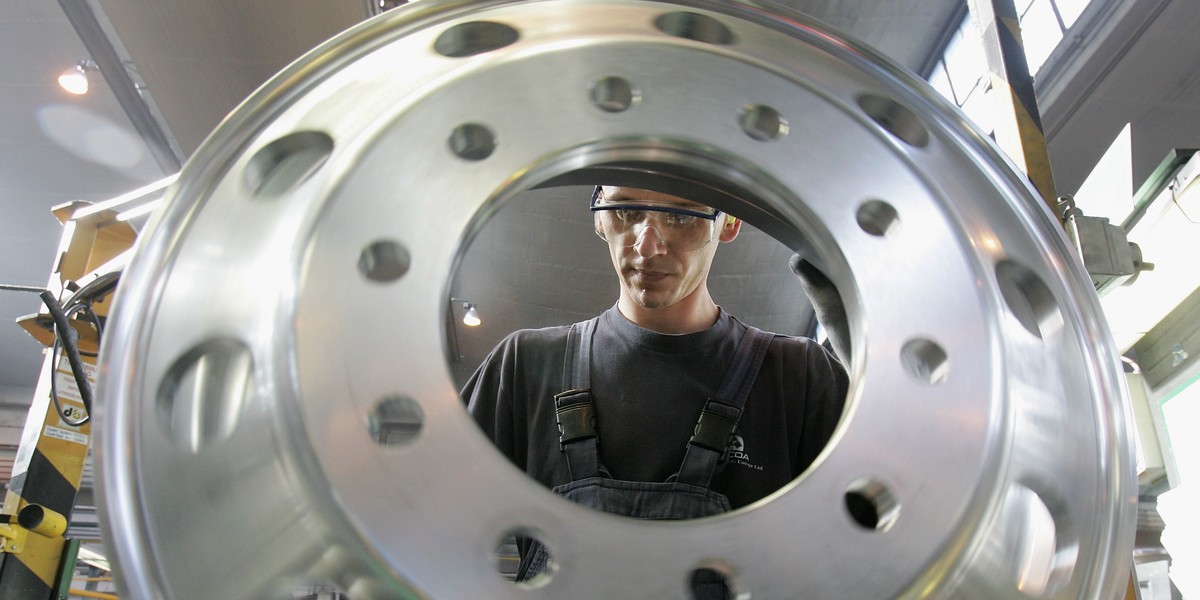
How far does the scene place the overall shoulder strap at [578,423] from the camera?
113cm

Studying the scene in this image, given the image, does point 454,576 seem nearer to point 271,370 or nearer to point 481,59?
point 271,370

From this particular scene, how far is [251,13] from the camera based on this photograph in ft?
8.63

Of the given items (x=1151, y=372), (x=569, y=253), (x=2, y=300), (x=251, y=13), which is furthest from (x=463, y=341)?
(x=1151, y=372)

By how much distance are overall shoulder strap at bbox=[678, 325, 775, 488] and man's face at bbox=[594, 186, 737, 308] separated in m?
0.17

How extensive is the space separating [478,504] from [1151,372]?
452cm

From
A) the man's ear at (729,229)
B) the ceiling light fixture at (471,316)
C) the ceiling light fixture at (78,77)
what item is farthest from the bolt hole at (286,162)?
the ceiling light fixture at (471,316)

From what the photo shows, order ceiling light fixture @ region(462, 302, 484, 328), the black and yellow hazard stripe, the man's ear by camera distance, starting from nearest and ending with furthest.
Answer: the man's ear < the black and yellow hazard stripe < ceiling light fixture @ region(462, 302, 484, 328)

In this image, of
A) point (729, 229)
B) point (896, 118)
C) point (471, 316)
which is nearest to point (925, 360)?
point (896, 118)

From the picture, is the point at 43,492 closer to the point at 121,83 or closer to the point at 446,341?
the point at 446,341

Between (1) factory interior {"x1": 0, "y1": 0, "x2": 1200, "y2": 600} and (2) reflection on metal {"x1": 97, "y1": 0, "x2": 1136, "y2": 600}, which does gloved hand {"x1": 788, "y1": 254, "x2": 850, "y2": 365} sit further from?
(2) reflection on metal {"x1": 97, "y1": 0, "x2": 1136, "y2": 600}

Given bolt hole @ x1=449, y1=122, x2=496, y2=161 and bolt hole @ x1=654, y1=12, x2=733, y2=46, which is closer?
bolt hole @ x1=449, y1=122, x2=496, y2=161

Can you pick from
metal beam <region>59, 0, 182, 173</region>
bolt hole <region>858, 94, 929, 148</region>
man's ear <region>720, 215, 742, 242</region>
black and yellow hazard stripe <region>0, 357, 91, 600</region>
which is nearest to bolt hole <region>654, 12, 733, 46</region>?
bolt hole <region>858, 94, 929, 148</region>

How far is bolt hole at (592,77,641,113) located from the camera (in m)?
0.53

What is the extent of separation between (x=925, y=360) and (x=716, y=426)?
2.12 ft
